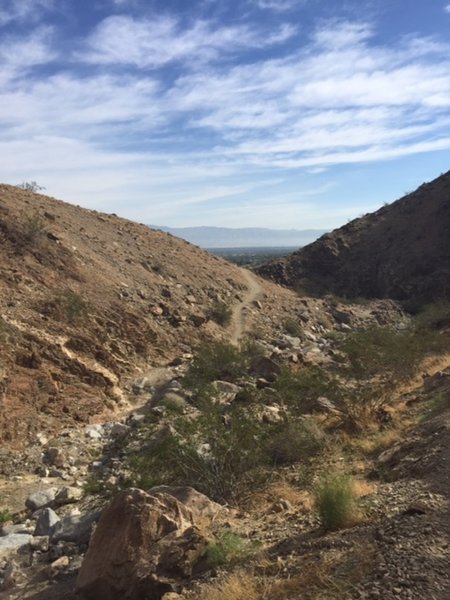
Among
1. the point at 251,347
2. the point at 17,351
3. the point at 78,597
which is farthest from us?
the point at 251,347

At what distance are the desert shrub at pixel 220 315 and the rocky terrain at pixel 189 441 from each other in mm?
76

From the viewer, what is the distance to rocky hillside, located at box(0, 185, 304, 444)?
15992 millimetres

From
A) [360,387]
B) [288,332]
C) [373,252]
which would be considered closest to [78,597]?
[360,387]

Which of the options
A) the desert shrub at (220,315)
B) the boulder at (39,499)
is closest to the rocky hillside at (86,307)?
the desert shrub at (220,315)

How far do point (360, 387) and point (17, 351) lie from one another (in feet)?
33.6

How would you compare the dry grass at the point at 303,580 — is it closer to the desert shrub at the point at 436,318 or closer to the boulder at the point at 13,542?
the boulder at the point at 13,542

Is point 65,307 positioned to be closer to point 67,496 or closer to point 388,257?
point 67,496

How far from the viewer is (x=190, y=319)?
2667 centimetres

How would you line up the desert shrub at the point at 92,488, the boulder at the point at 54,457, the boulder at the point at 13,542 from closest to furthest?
the boulder at the point at 13,542 < the desert shrub at the point at 92,488 < the boulder at the point at 54,457

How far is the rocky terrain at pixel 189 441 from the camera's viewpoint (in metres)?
6.27

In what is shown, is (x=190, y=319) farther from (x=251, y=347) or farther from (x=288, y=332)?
(x=288, y=332)

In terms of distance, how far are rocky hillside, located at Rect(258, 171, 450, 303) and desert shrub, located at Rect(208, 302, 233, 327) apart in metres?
19.8

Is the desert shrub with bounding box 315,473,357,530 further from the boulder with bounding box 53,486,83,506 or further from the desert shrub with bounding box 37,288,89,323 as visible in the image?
the desert shrub with bounding box 37,288,89,323

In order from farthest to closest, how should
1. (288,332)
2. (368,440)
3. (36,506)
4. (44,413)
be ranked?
(288,332)
(44,413)
(368,440)
(36,506)
